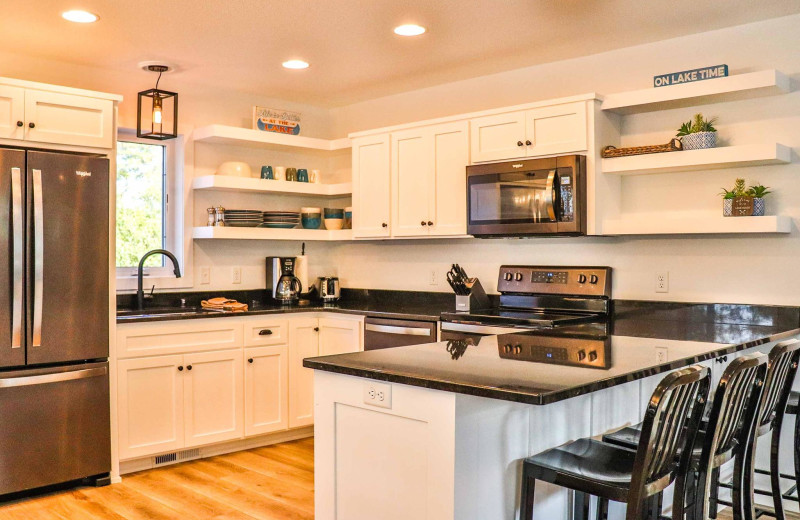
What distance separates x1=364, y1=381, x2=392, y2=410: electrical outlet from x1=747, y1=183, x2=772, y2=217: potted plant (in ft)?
7.19

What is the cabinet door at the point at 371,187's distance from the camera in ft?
15.4

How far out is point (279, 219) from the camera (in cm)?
502

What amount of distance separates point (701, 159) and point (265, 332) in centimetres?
263

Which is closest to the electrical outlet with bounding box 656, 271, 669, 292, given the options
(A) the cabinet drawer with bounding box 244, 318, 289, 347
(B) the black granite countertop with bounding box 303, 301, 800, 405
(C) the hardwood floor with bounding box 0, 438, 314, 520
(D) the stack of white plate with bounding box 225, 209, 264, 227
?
(B) the black granite countertop with bounding box 303, 301, 800, 405

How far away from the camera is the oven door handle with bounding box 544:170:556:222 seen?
3801 mm

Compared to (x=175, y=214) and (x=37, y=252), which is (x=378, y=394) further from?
(x=175, y=214)

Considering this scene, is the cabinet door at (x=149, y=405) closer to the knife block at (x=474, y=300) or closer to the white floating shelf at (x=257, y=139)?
the white floating shelf at (x=257, y=139)

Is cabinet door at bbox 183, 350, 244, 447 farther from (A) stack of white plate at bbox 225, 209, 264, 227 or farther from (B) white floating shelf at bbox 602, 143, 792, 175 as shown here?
(B) white floating shelf at bbox 602, 143, 792, 175

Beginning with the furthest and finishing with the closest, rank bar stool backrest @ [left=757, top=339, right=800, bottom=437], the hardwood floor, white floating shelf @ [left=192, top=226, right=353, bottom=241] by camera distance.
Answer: white floating shelf @ [left=192, top=226, right=353, bottom=241]
the hardwood floor
bar stool backrest @ [left=757, top=339, right=800, bottom=437]

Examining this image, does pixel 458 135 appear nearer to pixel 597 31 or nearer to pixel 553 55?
pixel 553 55

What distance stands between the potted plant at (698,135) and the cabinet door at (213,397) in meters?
2.71

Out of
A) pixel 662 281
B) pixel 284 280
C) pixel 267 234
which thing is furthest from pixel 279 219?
pixel 662 281

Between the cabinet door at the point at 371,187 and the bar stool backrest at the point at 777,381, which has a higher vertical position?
the cabinet door at the point at 371,187

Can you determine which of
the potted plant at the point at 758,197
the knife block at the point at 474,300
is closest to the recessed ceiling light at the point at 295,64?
the knife block at the point at 474,300
